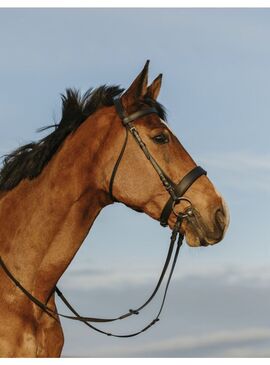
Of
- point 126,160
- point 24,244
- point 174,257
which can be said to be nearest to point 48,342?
point 24,244

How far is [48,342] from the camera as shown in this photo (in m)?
7.74

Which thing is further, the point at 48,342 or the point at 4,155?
the point at 4,155

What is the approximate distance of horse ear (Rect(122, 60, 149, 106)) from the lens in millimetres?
8023

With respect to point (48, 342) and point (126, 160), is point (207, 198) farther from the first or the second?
point (48, 342)

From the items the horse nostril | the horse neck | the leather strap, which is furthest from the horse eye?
the horse nostril

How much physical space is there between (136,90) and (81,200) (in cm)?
147

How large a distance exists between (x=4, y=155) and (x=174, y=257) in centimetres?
244

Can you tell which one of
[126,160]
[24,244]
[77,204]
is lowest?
[24,244]

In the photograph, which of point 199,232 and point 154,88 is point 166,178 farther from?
point 154,88

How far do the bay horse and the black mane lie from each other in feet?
0.11

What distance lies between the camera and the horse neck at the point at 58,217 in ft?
25.5

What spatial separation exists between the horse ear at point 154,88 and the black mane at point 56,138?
14 cm

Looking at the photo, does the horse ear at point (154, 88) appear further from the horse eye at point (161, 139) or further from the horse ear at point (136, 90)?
the horse eye at point (161, 139)

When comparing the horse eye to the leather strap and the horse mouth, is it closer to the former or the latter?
the leather strap
